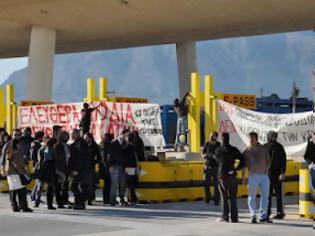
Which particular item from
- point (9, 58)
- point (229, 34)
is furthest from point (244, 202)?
point (9, 58)

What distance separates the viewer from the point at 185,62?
141 feet

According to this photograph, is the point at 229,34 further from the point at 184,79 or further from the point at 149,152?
the point at 149,152

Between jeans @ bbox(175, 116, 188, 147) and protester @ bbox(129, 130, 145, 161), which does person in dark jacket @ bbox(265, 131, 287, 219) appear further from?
jeans @ bbox(175, 116, 188, 147)

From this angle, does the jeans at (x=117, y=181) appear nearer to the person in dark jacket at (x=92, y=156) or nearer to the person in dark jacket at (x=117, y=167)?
the person in dark jacket at (x=117, y=167)

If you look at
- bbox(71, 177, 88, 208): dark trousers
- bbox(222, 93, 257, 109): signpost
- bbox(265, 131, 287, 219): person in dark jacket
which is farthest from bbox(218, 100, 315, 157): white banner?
bbox(71, 177, 88, 208): dark trousers

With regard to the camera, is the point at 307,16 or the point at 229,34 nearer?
the point at 307,16

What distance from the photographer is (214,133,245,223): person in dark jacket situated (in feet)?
42.5

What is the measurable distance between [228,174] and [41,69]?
24340 mm

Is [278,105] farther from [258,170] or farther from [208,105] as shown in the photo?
[258,170]

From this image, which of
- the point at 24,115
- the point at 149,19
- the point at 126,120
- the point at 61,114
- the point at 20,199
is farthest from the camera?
the point at 149,19

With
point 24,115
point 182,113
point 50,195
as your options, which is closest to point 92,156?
point 50,195

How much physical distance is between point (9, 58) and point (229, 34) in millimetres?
19354

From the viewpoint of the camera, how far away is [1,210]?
1548 cm

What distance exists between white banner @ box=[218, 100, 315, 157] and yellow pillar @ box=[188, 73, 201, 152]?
7.90 ft
